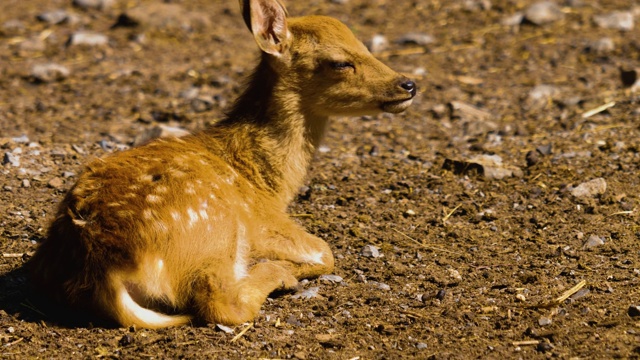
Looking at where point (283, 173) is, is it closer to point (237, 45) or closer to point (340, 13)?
point (237, 45)

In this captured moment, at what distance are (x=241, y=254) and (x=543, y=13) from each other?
8.30 metres

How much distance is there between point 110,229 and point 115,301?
395 millimetres

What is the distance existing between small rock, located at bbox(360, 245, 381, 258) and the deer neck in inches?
24.8

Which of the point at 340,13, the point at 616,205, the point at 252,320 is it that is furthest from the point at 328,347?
the point at 340,13

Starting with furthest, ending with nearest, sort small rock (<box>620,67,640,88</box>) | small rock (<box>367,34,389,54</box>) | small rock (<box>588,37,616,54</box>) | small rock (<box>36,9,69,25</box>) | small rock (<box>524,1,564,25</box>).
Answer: small rock (<box>36,9,69,25</box>)
small rock (<box>524,1,564,25</box>)
small rock (<box>367,34,389,54</box>)
small rock (<box>588,37,616,54</box>)
small rock (<box>620,67,640,88</box>)

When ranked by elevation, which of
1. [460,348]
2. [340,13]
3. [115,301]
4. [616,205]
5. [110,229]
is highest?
[110,229]

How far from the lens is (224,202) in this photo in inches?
222

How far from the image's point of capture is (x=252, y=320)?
536 centimetres

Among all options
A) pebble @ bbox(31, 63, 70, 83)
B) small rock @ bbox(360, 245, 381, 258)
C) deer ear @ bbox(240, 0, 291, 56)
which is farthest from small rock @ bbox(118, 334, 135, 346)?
pebble @ bbox(31, 63, 70, 83)

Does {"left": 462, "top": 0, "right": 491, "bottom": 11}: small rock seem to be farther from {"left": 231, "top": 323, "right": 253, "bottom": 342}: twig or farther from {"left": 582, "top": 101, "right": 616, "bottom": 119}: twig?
{"left": 231, "top": 323, "right": 253, "bottom": 342}: twig

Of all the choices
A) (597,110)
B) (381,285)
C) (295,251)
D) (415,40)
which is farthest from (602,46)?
(295,251)

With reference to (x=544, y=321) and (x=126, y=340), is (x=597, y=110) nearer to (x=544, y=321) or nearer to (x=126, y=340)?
(x=544, y=321)

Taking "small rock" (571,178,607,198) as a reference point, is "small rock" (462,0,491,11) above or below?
below

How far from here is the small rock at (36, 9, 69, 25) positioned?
42.7ft
